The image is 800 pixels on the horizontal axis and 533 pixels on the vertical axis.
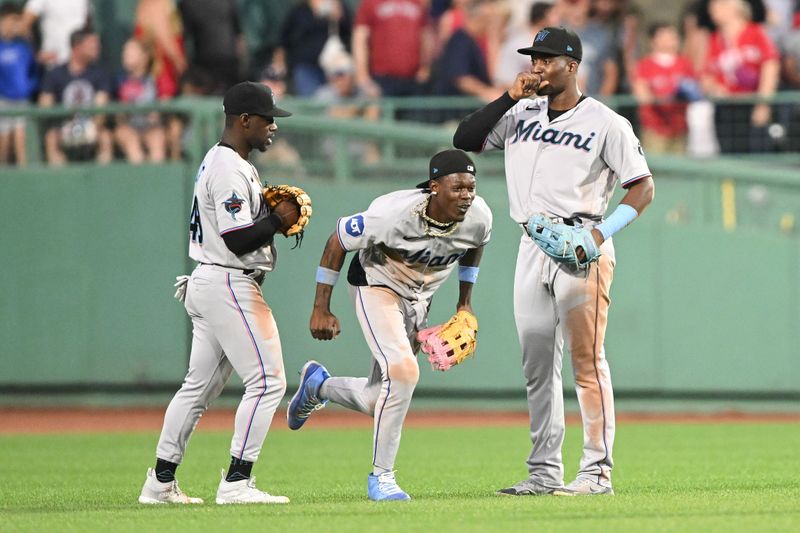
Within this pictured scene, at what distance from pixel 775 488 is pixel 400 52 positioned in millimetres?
8191

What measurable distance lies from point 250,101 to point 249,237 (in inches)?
28.3

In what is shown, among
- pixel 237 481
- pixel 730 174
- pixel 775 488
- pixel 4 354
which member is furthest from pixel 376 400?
pixel 4 354

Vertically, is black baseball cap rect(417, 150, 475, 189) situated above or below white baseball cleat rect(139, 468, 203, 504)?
above

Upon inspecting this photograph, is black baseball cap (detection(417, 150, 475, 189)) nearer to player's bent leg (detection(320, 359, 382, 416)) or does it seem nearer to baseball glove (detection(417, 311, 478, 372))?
baseball glove (detection(417, 311, 478, 372))

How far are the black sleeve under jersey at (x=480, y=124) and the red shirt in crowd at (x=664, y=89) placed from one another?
652cm

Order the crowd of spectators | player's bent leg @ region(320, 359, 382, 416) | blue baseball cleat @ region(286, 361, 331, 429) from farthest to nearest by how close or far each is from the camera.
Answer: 1. the crowd of spectators
2. blue baseball cleat @ region(286, 361, 331, 429)
3. player's bent leg @ region(320, 359, 382, 416)

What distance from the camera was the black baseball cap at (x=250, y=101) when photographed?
7102mm

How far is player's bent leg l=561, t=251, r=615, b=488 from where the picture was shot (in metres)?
7.20

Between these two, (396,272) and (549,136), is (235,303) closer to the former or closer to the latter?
(396,272)

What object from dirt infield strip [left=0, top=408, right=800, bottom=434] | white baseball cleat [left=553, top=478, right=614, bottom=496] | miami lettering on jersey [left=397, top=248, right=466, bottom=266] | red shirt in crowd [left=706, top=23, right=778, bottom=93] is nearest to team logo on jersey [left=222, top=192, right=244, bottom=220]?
miami lettering on jersey [left=397, top=248, right=466, bottom=266]

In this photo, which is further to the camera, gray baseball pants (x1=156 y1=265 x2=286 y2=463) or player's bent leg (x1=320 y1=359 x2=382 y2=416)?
player's bent leg (x1=320 y1=359 x2=382 y2=416)

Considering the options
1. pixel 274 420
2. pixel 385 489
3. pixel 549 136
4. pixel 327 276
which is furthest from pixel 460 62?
pixel 385 489

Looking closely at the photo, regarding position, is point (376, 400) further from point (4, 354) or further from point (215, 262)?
point (4, 354)

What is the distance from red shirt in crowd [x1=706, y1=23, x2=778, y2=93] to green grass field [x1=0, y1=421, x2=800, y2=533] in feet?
11.9
